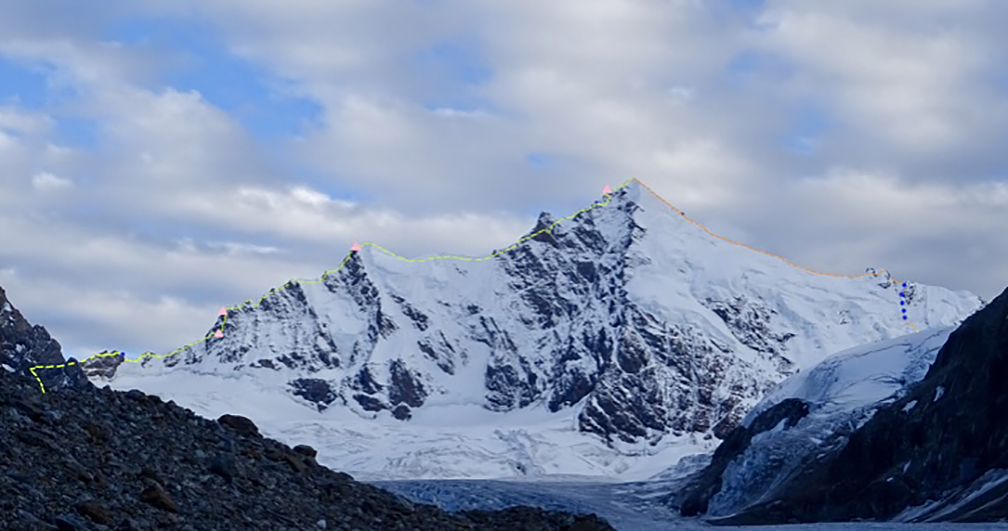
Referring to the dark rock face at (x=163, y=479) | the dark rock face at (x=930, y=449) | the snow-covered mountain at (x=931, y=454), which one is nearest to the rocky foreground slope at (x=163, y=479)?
the dark rock face at (x=163, y=479)

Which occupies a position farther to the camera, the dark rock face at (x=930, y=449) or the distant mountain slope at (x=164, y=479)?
the dark rock face at (x=930, y=449)

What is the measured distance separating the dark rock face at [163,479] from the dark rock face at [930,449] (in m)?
103

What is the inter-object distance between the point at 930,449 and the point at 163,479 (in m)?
137

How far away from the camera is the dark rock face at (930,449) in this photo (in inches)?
5950

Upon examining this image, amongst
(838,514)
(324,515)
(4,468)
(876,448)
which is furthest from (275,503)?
(876,448)

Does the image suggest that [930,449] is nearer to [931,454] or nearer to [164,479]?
[931,454]

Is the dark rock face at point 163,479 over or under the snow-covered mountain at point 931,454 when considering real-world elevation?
under

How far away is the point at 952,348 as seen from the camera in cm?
17912

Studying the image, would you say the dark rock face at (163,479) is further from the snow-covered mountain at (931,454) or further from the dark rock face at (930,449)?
the dark rock face at (930,449)

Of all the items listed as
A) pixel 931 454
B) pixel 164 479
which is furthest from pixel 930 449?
pixel 164 479

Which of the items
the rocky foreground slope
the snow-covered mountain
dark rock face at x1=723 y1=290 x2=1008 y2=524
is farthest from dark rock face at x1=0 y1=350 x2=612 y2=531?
dark rock face at x1=723 y1=290 x2=1008 y2=524

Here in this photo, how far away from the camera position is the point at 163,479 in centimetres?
3481

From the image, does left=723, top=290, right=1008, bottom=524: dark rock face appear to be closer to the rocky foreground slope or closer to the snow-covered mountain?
the snow-covered mountain

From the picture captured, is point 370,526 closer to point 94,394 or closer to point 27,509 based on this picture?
point 94,394
